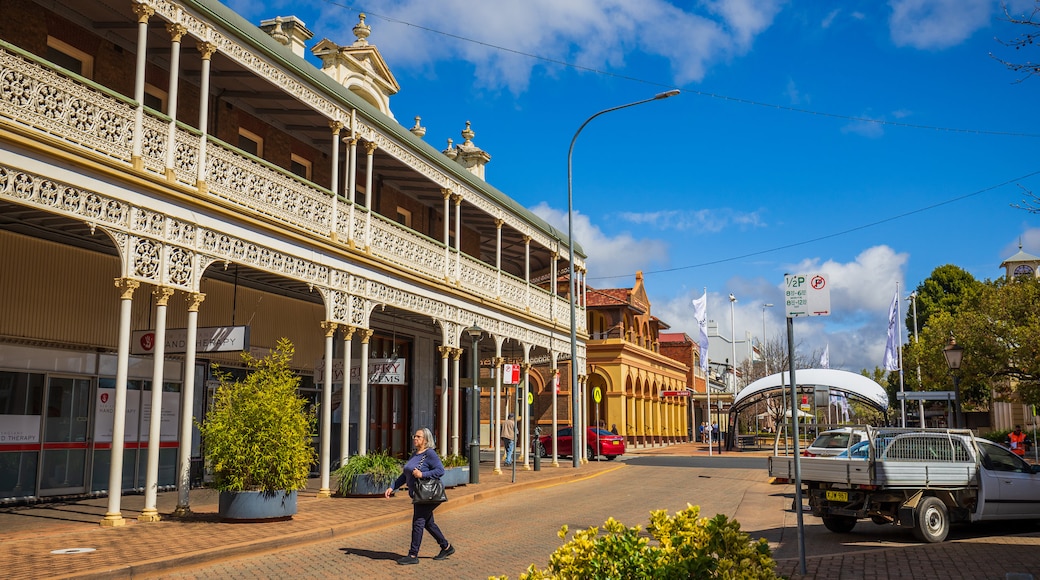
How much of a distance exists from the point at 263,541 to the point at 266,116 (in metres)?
10.5

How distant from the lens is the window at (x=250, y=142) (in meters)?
17.7

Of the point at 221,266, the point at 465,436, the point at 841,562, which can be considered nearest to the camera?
the point at 841,562

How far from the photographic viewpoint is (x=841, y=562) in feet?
31.1

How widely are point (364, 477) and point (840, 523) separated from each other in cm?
864

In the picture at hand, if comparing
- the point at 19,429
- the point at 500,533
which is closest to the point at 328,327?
the point at 19,429

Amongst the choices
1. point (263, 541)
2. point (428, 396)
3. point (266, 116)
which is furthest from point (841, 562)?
point (428, 396)

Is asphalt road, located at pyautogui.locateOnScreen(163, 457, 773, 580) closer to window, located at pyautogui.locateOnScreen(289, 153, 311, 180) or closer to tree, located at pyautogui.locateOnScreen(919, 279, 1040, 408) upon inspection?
window, located at pyautogui.locateOnScreen(289, 153, 311, 180)

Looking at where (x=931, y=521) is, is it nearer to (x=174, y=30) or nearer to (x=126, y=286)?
(x=126, y=286)

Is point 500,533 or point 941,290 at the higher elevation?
point 941,290

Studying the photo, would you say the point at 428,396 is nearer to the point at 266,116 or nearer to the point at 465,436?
the point at 465,436

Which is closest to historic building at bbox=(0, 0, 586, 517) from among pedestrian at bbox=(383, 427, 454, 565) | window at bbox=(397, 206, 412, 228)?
window at bbox=(397, 206, 412, 228)

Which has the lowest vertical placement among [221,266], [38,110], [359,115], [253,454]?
[253,454]

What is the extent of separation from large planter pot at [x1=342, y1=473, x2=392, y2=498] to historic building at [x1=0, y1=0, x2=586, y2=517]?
772mm

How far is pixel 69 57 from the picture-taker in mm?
13898
